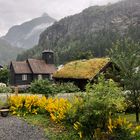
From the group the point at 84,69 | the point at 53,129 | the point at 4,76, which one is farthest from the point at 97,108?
the point at 4,76

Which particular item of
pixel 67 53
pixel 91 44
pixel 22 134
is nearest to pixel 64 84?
pixel 22 134

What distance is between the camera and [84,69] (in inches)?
1742

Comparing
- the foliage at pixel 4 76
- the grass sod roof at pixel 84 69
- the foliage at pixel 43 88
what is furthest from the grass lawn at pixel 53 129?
the foliage at pixel 4 76

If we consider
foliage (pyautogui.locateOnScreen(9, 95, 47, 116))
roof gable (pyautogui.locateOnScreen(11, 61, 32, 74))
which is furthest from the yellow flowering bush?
roof gable (pyautogui.locateOnScreen(11, 61, 32, 74))

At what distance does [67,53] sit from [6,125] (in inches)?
6126

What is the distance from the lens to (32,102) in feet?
86.8

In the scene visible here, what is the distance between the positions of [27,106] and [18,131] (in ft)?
21.6

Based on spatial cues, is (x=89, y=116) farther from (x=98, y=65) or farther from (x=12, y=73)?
(x=12, y=73)

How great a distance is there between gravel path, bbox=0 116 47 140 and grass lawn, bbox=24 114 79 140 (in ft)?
1.61

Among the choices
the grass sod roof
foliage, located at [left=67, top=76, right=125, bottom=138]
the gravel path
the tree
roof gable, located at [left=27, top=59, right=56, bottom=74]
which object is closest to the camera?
foliage, located at [left=67, top=76, right=125, bottom=138]

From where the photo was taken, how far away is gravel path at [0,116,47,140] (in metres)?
18.4

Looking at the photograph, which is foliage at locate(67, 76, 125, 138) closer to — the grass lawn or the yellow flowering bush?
the grass lawn

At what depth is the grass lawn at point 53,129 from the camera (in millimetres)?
18375

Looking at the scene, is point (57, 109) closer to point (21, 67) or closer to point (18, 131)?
point (18, 131)
